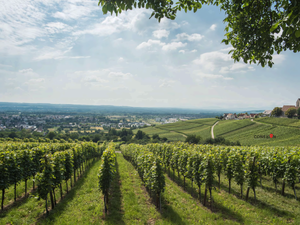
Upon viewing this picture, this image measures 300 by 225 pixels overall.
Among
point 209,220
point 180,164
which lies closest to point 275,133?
point 180,164

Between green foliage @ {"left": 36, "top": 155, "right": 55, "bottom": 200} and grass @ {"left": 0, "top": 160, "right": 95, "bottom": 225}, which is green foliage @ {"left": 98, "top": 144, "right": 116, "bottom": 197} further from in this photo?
grass @ {"left": 0, "top": 160, "right": 95, "bottom": 225}

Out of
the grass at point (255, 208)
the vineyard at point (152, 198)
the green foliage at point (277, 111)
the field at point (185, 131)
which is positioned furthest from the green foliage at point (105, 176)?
the green foliage at point (277, 111)

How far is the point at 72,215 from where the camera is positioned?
34.0 ft

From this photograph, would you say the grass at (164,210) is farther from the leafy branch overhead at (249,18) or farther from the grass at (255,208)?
the leafy branch overhead at (249,18)

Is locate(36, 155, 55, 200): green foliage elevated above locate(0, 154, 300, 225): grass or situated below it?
above

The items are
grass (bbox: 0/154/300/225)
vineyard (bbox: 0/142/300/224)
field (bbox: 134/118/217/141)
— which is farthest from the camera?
field (bbox: 134/118/217/141)

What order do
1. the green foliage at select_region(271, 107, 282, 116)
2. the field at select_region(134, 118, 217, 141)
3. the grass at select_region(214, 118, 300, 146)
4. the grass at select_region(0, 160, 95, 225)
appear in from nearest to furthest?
1. the grass at select_region(0, 160, 95, 225)
2. the grass at select_region(214, 118, 300, 146)
3. the field at select_region(134, 118, 217, 141)
4. the green foliage at select_region(271, 107, 282, 116)

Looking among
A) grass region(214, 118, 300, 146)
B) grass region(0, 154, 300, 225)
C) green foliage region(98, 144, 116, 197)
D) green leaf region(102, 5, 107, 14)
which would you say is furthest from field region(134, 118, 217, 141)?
green leaf region(102, 5, 107, 14)

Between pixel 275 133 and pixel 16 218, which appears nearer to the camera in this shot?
pixel 16 218

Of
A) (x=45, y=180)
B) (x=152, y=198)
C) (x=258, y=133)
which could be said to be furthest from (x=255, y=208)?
(x=258, y=133)

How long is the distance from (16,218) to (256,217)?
52.2 ft

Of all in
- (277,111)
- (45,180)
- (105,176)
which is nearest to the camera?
(45,180)

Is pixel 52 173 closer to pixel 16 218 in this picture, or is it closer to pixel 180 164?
pixel 16 218

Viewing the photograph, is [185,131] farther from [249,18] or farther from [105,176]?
[249,18]
